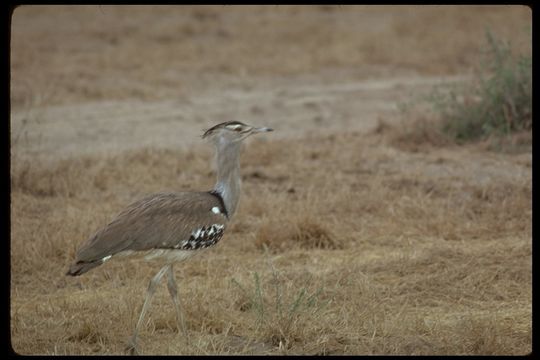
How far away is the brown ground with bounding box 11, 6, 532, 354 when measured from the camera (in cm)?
509

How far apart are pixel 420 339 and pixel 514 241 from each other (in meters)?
2.03

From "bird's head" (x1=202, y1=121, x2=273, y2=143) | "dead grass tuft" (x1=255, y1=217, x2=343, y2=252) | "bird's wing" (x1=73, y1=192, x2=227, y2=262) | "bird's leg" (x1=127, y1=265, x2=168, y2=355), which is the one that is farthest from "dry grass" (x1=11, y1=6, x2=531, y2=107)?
"bird's leg" (x1=127, y1=265, x2=168, y2=355)

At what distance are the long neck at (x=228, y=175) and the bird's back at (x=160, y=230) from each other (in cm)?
8

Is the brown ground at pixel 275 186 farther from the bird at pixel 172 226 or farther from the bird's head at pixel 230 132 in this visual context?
the bird's head at pixel 230 132

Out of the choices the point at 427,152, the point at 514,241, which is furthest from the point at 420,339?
the point at 427,152

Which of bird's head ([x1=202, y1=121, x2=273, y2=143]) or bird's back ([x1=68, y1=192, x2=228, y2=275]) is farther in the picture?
bird's head ([x1=202, y1=121, x2=273, y2=143])

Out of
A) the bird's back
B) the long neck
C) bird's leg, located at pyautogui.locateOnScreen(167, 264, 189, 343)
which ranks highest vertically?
the long neck

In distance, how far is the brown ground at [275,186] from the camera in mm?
5094

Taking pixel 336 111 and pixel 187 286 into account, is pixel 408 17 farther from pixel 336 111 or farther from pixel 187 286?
pixel 187 286

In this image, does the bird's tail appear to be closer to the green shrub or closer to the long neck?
the long neck

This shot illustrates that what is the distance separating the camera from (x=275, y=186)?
26.6 ft

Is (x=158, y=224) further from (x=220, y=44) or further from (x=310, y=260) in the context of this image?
(x=220, y=44)

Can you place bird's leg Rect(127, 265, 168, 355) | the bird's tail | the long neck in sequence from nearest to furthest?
the bird's tail < bird's leg Rect(127, 265, 168, 355) < the long neck
